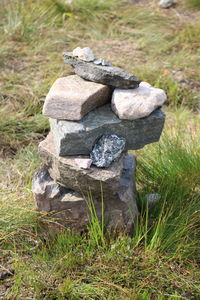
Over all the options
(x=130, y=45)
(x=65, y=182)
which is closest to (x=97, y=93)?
(x=65, y=182)

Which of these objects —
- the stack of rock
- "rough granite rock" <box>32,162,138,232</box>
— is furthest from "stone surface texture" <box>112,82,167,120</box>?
"rough granite rock" <box>32,162,138,232</box>

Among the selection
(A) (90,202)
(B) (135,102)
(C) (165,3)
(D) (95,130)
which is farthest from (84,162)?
(C) (165,3)

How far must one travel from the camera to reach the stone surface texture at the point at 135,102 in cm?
239

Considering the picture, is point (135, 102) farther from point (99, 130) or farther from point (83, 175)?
point (83, 175)

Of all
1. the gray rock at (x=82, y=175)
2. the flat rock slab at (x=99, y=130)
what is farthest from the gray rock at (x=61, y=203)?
the flat rock slab at (x=99, y=130)

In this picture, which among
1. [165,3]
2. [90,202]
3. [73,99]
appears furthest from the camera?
[165,3]

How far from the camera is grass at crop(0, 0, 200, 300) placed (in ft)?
7.94

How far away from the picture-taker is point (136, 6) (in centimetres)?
650

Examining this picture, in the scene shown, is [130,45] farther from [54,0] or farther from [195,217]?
[195,217]

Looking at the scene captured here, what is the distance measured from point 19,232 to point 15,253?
0.18 m

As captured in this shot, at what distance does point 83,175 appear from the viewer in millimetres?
2420

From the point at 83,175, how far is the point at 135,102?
1.69 feet

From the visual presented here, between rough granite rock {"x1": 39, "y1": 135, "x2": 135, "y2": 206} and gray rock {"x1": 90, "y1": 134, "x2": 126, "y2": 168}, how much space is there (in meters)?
0.04

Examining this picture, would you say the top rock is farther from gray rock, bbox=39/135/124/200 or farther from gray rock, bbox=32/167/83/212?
gray rock, bbox=32/167/83/212
